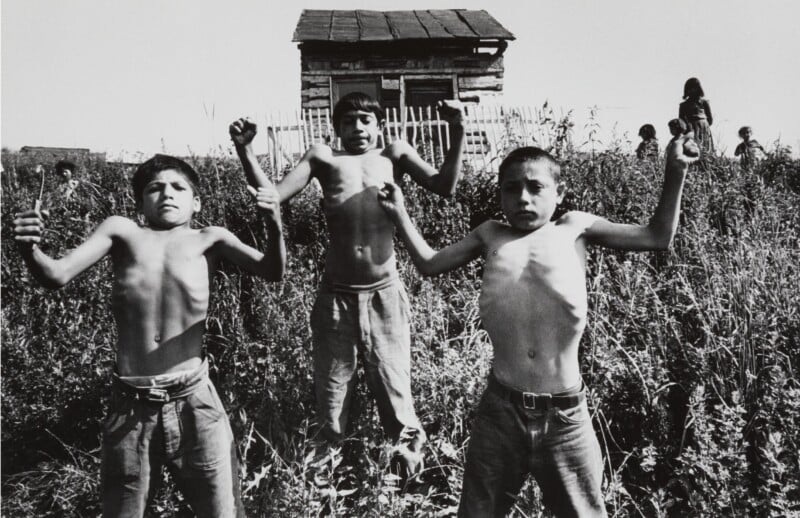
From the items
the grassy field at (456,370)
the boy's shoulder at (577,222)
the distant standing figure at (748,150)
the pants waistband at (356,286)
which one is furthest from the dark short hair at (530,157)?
the distant standing figure at (748,150)

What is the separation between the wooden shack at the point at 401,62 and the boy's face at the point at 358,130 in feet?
35.0

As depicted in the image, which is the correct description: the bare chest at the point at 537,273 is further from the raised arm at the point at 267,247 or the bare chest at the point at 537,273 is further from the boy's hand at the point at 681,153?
the raised arm at the point at 267,247

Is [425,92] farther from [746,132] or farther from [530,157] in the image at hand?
[530,157]

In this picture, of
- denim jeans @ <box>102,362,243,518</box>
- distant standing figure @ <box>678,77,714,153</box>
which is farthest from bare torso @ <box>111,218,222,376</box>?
distant standing figure @ <box>678,77,714,153</box>

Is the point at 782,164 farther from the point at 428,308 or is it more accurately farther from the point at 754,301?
the point at 428,308

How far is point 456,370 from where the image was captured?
3182mm

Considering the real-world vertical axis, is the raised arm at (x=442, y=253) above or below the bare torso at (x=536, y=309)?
above

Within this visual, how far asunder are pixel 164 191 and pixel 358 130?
1.09m

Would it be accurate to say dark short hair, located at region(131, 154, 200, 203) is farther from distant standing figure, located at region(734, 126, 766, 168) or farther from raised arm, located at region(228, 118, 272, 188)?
distant standing figure, located at region(734, 126, 766, 168)

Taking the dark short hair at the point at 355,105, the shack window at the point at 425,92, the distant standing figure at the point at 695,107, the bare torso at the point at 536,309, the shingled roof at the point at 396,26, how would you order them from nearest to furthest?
the bare torso at the point at 536,309, the dark short hair at the point at 355,105, the distant standing figure at the point at 695,107, the shingled roof at the point at 396,26, the shack window at the point at 425,92

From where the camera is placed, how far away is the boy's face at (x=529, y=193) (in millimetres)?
2076

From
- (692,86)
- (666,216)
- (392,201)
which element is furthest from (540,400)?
(692,86)

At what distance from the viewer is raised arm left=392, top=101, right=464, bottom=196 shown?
2.69 meters

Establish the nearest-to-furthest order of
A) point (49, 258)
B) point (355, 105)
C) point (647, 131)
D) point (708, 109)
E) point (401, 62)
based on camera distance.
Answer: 1. point (49, 258)
2. point (355, 105)
3. point (708, 109)
4. point (647, 131)
5. point (401, 62)
